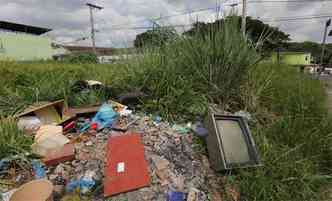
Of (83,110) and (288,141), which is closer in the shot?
(288,141)

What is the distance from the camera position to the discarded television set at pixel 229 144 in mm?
1830

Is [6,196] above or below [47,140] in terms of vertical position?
below

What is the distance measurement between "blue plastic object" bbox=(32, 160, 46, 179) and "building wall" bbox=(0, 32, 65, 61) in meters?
13.9

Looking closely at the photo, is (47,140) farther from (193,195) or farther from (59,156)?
(193,195)

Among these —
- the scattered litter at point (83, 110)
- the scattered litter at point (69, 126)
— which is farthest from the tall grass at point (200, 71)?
the scattered litter at point (69, 126)

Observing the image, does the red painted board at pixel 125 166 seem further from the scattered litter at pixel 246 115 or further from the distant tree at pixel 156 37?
the distant tree at pixel 156 37

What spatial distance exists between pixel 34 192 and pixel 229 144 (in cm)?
168

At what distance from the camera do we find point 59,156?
180 centimetres

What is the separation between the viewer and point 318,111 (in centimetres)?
288

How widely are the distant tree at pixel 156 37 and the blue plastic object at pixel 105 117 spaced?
4.50 feet

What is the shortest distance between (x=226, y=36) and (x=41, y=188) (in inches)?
103

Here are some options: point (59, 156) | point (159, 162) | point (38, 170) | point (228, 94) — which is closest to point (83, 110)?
point (59, 156)

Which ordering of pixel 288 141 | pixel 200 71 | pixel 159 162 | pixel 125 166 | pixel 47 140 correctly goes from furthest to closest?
pixel 200 71
pixel 288 141
pixel 47 140
pixel 159 162
pixel 125 166

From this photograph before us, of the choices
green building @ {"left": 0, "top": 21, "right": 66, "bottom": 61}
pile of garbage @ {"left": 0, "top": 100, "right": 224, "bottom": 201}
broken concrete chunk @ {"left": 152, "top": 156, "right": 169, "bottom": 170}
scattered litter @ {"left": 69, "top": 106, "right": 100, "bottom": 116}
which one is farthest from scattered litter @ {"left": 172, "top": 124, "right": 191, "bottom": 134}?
green building @ {"left": 0, "top": 21, "right": 66, "bottom": 61}
